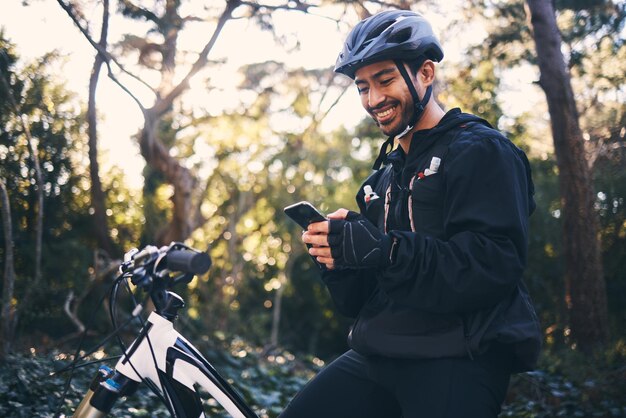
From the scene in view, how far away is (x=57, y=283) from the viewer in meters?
8.31

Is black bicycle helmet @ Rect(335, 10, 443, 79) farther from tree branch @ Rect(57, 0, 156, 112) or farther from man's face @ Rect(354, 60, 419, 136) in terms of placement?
tree branch @ Rect(57, 0, 156, 112)

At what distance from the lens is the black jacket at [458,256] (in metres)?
2.16

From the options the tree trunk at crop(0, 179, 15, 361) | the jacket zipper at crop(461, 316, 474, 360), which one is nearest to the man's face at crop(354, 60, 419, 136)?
the jacket zipper at crop(461, 316, 474, 360)

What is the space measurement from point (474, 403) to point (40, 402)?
3.73 meters

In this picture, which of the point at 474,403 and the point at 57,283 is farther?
the point at 57,283

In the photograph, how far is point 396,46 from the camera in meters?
2.62

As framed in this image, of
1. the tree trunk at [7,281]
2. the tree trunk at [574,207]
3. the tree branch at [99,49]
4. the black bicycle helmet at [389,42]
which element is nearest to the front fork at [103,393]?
the black bicycle helmet at [389,42]

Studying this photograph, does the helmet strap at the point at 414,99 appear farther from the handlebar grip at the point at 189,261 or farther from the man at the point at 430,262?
the handlebar grip at the point at 189,261

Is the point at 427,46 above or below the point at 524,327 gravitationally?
above

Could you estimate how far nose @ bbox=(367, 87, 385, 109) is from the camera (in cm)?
263

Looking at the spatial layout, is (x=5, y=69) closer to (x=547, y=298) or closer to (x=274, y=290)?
(x=547, y=298)

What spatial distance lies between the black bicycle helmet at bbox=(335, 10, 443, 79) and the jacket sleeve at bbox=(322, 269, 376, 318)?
75 centimetres

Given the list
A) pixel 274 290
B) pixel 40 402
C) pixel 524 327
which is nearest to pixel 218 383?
pixel 524 327

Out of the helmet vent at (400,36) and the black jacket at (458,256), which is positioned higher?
the helmet vent at (400,36)
